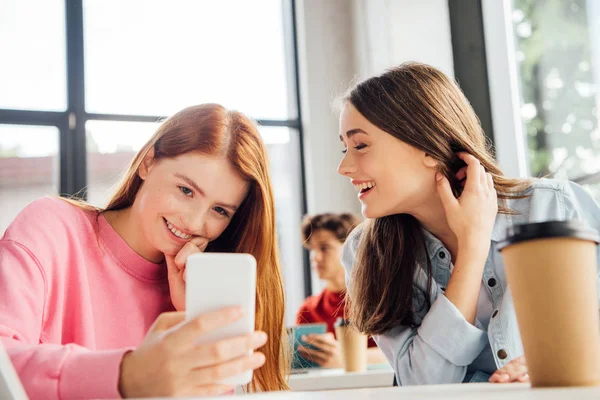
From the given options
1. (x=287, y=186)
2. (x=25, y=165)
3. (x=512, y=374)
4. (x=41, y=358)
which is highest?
(x=25, y=165)

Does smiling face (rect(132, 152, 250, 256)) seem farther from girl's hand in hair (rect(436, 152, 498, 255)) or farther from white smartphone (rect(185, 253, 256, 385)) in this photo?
white smartphone (rect(185, 253, 256, 385))

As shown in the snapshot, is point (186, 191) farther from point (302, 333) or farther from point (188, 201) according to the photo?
point (302, 333)

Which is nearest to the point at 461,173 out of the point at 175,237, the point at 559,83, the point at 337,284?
the point at 175,237

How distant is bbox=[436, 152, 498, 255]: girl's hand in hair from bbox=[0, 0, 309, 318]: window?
256 cm

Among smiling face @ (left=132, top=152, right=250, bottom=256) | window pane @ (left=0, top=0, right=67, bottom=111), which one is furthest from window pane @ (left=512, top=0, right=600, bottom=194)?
window pane @ (left=0, top=0, right=67, bottom=111)

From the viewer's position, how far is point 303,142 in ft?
14.3

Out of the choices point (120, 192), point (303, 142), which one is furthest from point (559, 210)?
point (303, 142)

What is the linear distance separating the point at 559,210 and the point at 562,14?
1572 millimetres

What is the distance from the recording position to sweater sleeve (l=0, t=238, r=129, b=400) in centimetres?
71

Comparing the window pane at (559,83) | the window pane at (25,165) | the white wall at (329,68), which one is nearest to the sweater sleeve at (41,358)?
the window pane at (559,83)

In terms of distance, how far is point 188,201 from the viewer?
4.45 feet

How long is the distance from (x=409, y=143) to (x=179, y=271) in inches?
26.4

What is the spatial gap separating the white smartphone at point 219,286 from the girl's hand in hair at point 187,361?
16 millimetres

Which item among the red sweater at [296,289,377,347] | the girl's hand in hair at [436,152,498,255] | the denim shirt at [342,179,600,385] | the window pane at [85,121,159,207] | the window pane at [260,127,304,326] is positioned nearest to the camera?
the denim shirt at [342,179,600,385]
